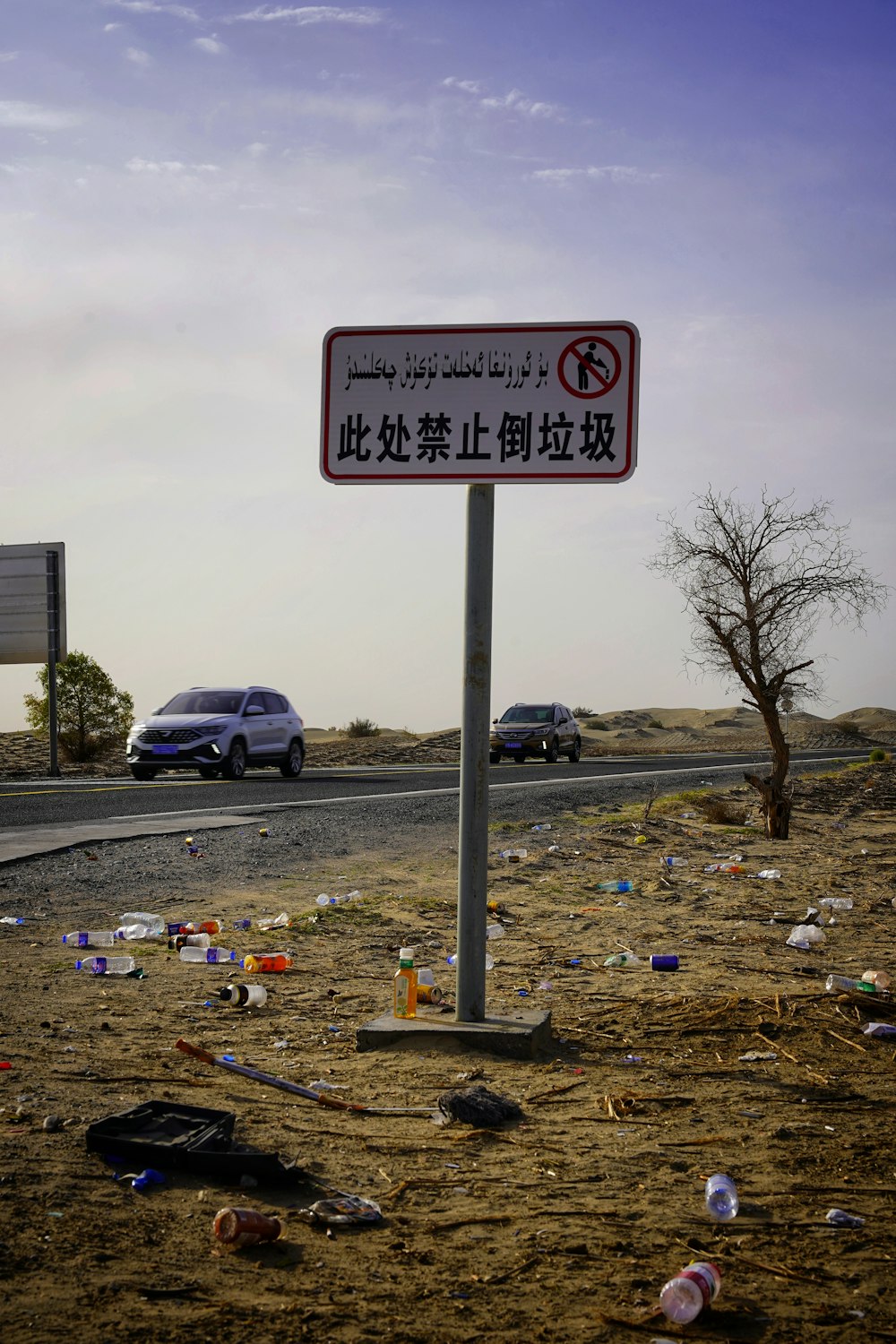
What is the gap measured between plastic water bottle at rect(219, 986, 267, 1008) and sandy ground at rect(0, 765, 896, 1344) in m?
0.07

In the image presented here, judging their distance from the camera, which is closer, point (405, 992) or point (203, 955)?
point (405, 992)

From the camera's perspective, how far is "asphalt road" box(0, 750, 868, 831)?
1468 cm

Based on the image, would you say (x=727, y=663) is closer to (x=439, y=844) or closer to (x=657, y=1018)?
(x=439, y=844)

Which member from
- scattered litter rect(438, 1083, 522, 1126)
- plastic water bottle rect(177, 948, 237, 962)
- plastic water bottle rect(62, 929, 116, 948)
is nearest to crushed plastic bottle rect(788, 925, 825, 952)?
plastic water bottle rect(177, 948, 237, 962)

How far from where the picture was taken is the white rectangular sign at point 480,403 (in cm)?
474

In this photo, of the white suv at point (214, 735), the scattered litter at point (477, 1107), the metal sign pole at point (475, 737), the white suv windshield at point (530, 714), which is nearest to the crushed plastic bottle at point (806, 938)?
the metal sign pole at point (475, 737)

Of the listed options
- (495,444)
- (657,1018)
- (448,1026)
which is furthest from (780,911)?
(495,444)

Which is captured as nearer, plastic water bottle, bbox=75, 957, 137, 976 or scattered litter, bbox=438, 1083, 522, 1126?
scattered litter, bbox=438, 1083, 522, 1126

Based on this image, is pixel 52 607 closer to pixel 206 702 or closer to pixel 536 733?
pixel 206 702

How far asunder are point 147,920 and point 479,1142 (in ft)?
14.2

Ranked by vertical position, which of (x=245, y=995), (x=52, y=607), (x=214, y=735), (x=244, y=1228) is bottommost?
(x=245, y=995)

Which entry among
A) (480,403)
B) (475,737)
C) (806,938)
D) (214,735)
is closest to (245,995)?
(475,737)

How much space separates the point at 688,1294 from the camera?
2.58 meters

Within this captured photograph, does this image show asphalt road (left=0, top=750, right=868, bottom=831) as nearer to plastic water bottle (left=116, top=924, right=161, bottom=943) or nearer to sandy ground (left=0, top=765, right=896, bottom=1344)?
plastic water bottle (left=116, top=924, right=161, bottom=943)
